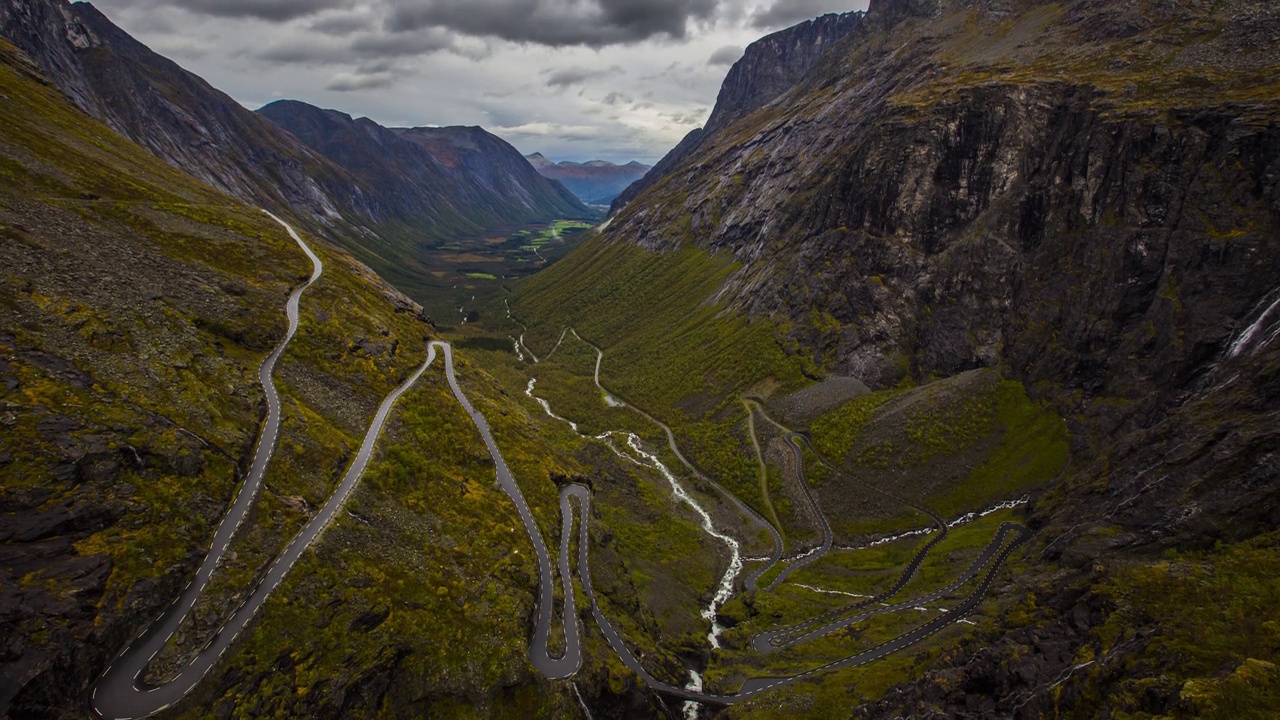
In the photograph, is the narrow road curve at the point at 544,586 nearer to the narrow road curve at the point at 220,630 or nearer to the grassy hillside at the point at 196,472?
the grassy hillside at the point at 196,472

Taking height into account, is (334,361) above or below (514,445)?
above

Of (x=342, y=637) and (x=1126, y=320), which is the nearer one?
(x=342, y=637)

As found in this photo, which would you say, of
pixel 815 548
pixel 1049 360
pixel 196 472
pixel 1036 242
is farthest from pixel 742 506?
pixel 196 472

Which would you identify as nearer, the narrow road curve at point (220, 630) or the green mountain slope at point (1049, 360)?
the narrow road curve at point (220, 630)

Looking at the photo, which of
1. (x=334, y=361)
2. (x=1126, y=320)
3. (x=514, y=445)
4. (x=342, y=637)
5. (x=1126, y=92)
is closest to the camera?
(x=342, y=637)

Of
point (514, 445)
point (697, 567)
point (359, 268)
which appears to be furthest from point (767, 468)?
point (359, 268)

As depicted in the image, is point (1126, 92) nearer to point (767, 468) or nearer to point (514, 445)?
point (767, 468)

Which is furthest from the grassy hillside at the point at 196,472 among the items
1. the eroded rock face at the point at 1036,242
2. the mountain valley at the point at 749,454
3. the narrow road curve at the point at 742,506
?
the eroded rock face at the point at 1036,242
